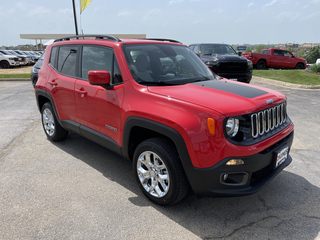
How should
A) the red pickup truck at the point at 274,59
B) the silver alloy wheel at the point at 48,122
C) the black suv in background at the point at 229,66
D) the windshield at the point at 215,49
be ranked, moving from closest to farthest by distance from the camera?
the silver alloy wheel at the point at 48,122
the black suv in background at the point at 229,66
the windshield at the point at 215,49
the red pickup truck at the point at 274,59

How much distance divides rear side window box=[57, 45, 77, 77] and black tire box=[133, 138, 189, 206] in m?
1.87

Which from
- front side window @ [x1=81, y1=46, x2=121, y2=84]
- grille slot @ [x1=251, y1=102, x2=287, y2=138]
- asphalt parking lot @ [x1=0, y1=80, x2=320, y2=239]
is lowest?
asphalt parking lot @ [x1=0, y1=80, x2=320, y2=239]

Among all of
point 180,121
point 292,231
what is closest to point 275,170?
point 292,231

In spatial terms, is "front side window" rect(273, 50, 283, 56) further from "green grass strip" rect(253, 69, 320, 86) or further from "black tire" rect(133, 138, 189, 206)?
"black tire" rect(133, 138, 189, 206)

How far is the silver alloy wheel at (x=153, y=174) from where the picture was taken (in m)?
2.87

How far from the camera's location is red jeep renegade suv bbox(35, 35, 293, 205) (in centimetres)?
247

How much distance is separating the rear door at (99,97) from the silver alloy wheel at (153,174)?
18.7 inches

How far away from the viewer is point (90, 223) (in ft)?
8.91

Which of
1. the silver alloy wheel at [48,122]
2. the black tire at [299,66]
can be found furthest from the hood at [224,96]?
the black tire at [299,66]

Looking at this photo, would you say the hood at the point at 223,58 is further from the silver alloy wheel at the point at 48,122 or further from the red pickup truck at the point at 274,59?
the red pickup truck at the point at 274,59

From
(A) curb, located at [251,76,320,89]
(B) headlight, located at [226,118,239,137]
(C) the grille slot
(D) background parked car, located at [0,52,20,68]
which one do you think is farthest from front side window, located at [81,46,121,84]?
(D) background parked car, located at [0,52,20,68]

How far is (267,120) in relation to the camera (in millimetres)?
2793

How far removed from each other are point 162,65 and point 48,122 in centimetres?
278

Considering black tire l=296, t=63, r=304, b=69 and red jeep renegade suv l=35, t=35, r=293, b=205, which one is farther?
black tire l=296, t=63, r=304, b=69
